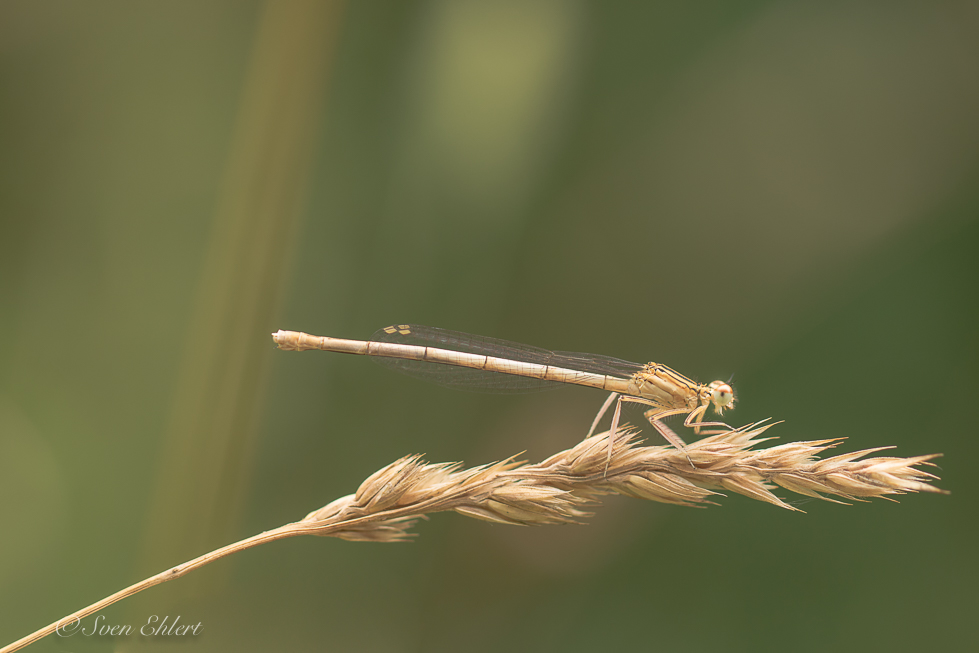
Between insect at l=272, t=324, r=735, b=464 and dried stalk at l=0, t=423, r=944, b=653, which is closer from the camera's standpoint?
dried stalk at l=0, t=423, r=944, b=653

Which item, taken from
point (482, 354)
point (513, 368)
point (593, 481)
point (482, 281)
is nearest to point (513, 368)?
point (513, 368)

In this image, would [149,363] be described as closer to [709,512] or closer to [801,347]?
[709,512]

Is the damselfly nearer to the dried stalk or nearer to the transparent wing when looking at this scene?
the transparent wing

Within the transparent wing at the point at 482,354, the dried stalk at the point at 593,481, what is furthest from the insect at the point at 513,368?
the dried stalk at the point at 593,481

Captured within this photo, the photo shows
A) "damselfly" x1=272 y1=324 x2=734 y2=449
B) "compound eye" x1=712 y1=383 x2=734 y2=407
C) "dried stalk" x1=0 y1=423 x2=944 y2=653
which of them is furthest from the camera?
"damselfly" x1=272 y1=324 x2=734 y2=449

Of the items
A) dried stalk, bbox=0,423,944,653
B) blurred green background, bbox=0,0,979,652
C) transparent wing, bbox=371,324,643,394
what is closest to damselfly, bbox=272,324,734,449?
transparent wing, bbox=371,324,643,394

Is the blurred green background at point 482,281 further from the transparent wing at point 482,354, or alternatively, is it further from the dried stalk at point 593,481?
the dried stalk at point 593,481

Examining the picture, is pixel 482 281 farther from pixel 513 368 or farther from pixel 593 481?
pixel 593 481
